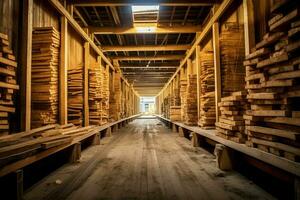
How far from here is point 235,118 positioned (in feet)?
16.9

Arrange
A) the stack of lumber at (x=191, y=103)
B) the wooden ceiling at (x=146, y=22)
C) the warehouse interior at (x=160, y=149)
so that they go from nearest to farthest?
the warehouse interior at (x=160, y=149) → the wooden ceiling at (x=146, y=22) → the stack of lumber at (x=191, y=103)

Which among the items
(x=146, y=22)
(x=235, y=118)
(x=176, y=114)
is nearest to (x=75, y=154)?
(x=235, y=118)

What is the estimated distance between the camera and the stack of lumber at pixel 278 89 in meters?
3.20

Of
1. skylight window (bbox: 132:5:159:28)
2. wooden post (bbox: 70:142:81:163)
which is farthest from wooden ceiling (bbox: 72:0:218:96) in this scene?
wooden post (bbox: 70:142:81:163)

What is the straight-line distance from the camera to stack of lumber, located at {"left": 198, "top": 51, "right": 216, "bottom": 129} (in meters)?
8.27

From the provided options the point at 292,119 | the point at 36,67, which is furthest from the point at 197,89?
the point at 292,119

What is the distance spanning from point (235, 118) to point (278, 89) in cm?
166

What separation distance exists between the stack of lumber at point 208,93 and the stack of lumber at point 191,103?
1853 millimetres

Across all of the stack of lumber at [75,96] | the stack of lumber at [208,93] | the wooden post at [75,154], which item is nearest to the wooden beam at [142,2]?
the stack of lumber at [208,93]

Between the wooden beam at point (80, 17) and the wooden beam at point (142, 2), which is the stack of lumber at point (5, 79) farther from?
the wooden beam at point (80, 17)

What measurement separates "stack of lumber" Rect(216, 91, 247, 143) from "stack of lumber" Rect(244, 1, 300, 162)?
61cm

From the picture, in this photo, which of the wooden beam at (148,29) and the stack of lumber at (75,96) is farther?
the wooden beam at (148,29)

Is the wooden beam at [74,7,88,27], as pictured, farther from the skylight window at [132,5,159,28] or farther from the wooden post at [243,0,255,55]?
the wooden post at [243,0,255,55]

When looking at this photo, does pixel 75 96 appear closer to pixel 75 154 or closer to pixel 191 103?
pixel 75 154
